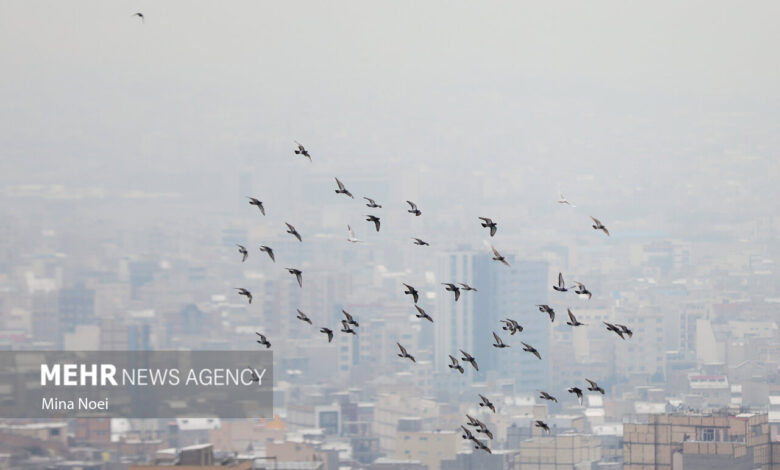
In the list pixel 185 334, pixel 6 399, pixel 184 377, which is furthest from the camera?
pixel 185 334

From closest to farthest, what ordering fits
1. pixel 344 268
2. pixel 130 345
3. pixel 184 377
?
pixel 184 377 < pixel 130 345 < pixel 344 268

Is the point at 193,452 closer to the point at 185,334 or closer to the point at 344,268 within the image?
the point at 185,334

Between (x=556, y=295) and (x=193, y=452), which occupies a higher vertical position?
(x=556, y=295)

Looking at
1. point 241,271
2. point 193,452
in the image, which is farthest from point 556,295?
point 193,452

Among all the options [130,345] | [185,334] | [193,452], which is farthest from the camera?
[185,334]

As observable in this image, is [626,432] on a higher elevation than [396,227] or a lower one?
lower

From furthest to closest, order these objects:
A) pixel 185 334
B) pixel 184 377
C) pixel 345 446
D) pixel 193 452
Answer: pixel 185 334 < pixel 184 377 < pixel 345 446 < pixel 193 452

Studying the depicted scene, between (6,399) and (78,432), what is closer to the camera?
(78,432)

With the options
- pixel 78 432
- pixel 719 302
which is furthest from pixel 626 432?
pixel 719 302

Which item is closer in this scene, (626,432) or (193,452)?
(193,452)

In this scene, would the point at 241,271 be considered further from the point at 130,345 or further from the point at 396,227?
the point at 130,345
